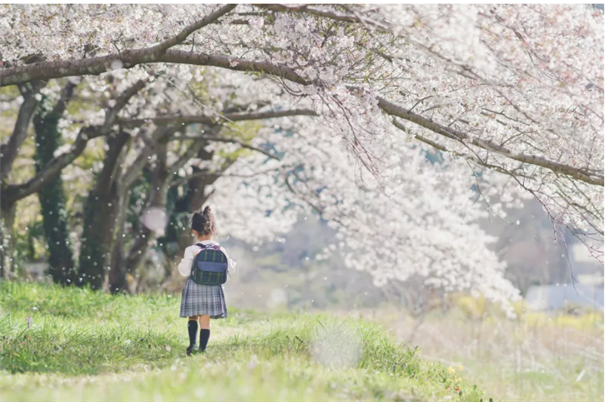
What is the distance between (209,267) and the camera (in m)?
6.57

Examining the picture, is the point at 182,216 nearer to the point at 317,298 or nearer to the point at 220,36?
the point at 220,36

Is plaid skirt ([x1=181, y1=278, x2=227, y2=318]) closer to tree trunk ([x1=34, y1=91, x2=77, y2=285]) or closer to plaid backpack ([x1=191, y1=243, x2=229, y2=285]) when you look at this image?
plaid backpack ([x1=191, y1=243, x2=229, y2=285])

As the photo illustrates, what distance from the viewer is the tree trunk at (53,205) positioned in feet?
43.2

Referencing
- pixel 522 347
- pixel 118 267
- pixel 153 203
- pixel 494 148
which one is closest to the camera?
pixel 494 148

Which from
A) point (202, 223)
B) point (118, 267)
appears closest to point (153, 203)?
point (118, 267)

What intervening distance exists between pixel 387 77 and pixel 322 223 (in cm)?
2373

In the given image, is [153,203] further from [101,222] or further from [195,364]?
[195,364]

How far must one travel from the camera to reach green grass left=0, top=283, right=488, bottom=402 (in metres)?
4.54

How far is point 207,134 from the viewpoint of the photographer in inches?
553

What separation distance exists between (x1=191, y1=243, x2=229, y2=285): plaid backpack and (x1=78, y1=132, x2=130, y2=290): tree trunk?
6855mm

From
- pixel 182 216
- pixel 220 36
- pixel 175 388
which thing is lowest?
pixel 175 388

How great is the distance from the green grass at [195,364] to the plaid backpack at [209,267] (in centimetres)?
77

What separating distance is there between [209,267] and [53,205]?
8.05m

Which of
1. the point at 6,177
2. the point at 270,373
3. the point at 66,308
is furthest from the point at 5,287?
the point at 270,373
